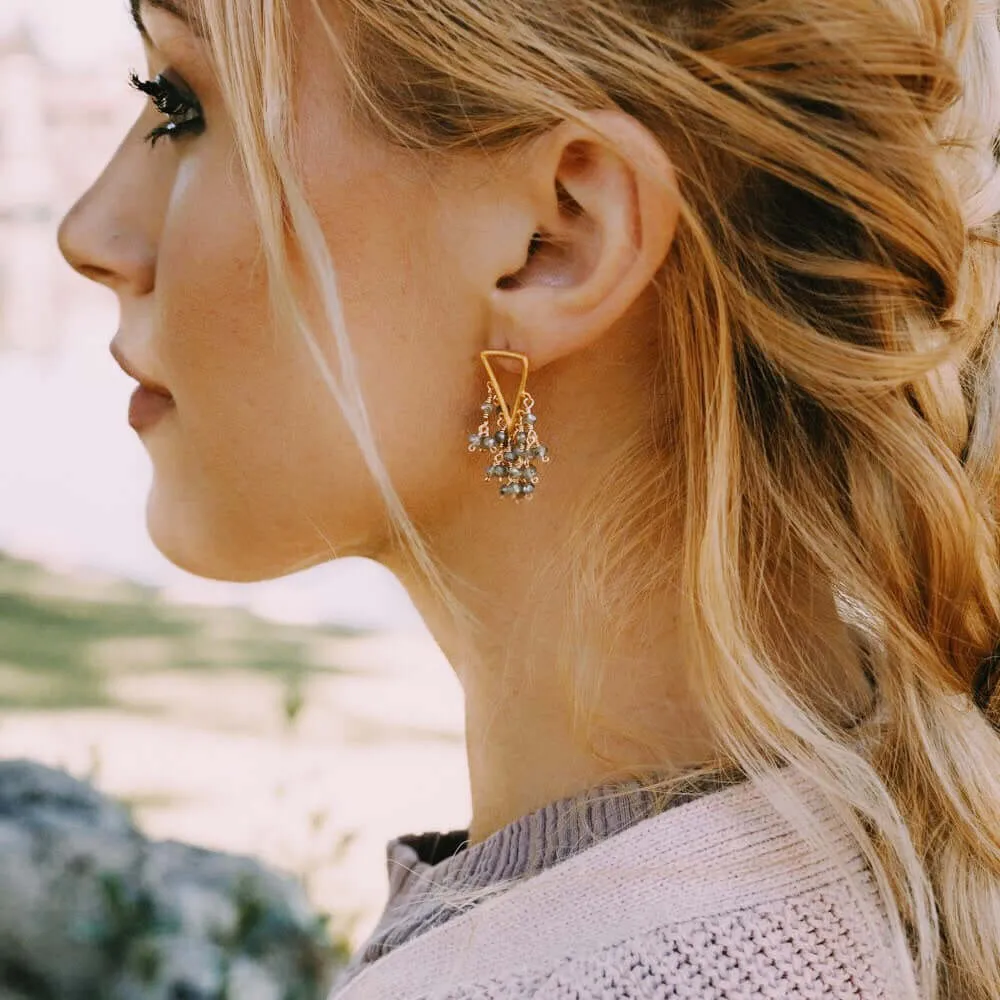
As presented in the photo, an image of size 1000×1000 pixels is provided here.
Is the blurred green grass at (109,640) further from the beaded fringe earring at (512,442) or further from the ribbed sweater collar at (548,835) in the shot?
the beaded fringe earring at (512,442)

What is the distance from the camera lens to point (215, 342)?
1.30 m

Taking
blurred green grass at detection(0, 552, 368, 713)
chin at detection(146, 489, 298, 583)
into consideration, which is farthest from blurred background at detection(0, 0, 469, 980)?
chin at detection(146, 489, 298, 583)

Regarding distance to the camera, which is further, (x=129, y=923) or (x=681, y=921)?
(x=129, y=923)

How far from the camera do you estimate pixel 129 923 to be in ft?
6.55

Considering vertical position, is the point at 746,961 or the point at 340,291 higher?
the point at 340,291

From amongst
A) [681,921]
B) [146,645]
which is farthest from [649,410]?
[146,645]

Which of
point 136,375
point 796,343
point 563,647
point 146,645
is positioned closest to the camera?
point 796,343

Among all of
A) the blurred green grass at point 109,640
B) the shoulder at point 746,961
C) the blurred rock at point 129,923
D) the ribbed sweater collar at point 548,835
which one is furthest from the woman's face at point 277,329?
the blurred green grass at point 109,640

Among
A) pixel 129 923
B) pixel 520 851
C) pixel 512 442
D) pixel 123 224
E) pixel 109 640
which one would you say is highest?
pixel 109 640

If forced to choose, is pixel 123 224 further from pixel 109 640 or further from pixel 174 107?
pixel 109 640

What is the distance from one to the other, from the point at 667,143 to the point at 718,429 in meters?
0.25

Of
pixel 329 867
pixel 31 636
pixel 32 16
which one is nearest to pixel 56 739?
pixel 31 636

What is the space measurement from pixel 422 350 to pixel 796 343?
332 mm

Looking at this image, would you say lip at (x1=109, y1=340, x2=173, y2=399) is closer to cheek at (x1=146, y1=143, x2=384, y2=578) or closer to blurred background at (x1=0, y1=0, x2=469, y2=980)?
cheek at (x1=146, y1=143, x2=384, y2=578)
